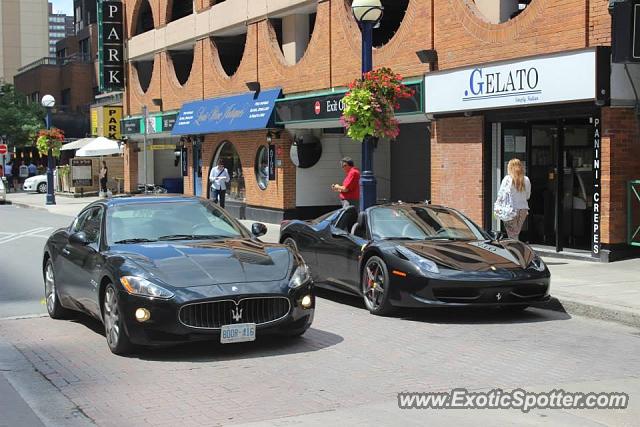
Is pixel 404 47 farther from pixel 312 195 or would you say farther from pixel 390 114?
pixel 312 195

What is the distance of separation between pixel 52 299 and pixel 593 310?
20.9ft

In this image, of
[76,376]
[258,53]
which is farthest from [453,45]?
[76,376]

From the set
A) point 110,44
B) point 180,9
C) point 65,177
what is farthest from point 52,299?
point 65,177

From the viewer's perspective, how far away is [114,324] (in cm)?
→ 749

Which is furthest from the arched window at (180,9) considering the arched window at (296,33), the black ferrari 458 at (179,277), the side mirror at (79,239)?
the side mirror at (79,239)

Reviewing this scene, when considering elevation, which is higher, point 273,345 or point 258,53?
point 258,53

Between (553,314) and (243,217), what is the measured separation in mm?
16810

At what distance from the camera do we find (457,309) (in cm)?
997

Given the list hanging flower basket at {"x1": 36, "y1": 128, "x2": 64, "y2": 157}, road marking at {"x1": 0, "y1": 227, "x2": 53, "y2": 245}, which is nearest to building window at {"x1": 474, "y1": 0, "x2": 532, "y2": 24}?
road marking at {"x1": 0, "y1": 227, "x2": 53, "y2": 245}

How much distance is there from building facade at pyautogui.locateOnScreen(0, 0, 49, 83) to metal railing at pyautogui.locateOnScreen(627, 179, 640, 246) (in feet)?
320

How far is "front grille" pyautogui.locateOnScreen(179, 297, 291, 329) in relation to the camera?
278 inches

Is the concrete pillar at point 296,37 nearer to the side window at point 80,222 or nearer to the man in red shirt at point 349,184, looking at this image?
the man in red shirt at point 349,184

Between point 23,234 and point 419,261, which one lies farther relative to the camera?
point 23,234

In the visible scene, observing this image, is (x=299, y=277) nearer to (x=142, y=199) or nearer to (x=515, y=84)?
(x=142, y=199)
